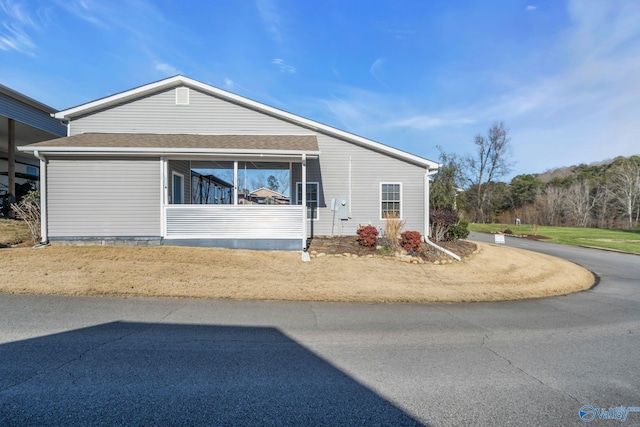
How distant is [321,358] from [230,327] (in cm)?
171

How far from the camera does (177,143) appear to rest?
10984 mm

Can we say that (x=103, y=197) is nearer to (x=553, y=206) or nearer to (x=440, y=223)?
(x=440, y=223)

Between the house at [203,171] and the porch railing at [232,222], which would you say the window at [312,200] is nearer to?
the house at [203,171]

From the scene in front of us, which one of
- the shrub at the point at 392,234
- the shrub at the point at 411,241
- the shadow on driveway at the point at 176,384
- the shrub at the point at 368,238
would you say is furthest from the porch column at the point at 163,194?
the shrub at the point at 411,241

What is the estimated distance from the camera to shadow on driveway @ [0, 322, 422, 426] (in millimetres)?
2549

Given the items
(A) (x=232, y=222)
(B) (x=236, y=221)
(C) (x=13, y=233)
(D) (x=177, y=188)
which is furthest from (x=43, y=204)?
(B) (x=236, y=221)

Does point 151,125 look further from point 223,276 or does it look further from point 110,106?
point 223,276

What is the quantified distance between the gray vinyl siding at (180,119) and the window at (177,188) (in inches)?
75.1

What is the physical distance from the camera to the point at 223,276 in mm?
7766

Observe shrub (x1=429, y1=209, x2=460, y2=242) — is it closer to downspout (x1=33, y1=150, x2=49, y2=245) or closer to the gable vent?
the gable vent

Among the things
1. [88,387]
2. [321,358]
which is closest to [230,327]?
[321,358]

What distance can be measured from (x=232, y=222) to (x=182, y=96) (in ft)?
20.3

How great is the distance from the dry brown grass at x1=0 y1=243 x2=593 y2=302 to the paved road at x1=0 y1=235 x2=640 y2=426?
28.6 inches

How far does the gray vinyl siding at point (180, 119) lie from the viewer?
12680mm
